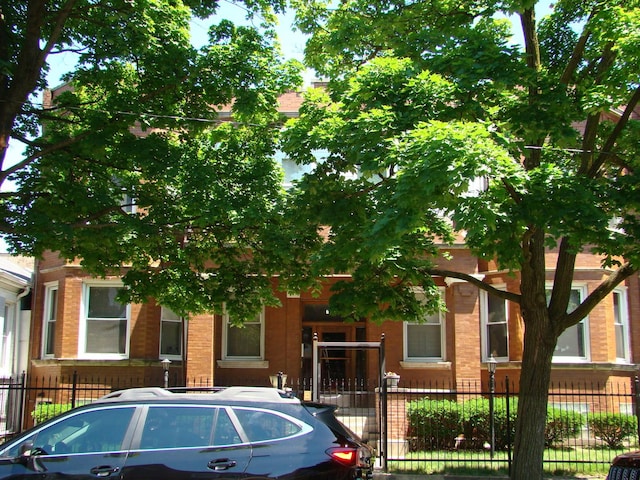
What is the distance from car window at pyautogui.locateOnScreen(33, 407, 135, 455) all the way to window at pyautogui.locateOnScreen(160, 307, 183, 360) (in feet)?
36.0

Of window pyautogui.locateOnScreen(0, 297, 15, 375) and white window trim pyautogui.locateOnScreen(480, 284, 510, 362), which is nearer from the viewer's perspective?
white window trim pyautogui.locateOnScreen(480, 284, 510, 362)

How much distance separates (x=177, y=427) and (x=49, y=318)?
12978 millimetres

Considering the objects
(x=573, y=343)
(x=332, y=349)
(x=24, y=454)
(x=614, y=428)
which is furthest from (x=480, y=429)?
(x=24, y=454)

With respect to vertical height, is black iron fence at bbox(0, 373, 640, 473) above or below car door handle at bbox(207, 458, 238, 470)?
below

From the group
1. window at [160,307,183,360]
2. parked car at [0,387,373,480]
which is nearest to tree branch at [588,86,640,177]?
parked car at [0,387,373,480]

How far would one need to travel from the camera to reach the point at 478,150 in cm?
744

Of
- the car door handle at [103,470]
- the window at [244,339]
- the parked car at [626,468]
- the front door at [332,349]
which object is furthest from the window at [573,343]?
the car door handle at [103,470]

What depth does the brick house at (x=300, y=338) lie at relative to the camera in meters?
16.5

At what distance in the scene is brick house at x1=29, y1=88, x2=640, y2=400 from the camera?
16516 millimetres

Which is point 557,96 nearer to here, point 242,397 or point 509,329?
point 242,397

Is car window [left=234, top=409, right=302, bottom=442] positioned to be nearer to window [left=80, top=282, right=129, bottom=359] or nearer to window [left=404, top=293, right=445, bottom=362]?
window [left=404, top=293, right=445, bottom=362]

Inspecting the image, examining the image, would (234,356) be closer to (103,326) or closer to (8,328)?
(103,326)

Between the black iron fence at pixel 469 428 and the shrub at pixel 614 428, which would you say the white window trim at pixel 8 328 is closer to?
the black iron fence at pixel 469 428

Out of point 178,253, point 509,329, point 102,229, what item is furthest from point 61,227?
point 509,329
